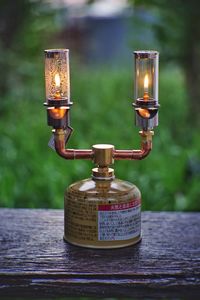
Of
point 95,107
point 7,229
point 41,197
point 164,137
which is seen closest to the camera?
point 7,229

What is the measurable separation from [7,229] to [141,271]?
1.39 ft

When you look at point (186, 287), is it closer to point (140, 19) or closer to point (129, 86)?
point (140, 19)

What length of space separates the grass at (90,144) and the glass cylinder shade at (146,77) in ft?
3.23

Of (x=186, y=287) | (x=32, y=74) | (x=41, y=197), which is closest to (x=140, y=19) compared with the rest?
(x=32, y=74)

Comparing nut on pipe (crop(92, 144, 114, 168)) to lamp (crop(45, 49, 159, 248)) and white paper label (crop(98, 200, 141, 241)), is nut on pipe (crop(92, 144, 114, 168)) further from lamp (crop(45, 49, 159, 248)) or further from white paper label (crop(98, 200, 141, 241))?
white paper label (crop(98, 200, 141, 241))

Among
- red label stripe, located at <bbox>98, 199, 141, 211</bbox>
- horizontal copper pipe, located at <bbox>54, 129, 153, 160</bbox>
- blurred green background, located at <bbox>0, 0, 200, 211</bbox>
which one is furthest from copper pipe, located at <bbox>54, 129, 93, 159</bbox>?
blurred green background, located at <bbox>0, 0, 200, 211</bbox>

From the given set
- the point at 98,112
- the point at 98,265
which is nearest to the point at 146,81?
the point at 98,265

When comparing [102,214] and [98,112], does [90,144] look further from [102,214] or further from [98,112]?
[102,214]

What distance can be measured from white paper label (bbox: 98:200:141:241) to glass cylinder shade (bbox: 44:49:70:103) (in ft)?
0.92

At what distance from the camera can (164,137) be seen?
11.1 ft

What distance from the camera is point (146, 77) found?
4.85 feet

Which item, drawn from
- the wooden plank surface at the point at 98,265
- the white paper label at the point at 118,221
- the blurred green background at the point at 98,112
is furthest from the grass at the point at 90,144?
the white paper label at the point at 118,221

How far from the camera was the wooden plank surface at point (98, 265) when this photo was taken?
51.3 inches

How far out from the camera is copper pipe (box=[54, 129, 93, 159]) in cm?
147
